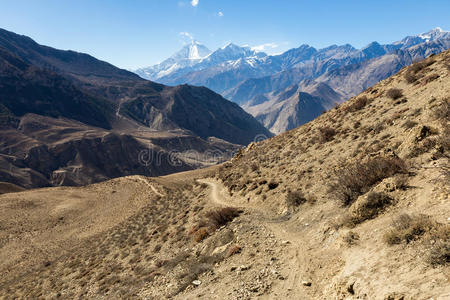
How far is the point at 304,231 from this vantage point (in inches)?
442

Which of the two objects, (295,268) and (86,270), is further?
(86,270)

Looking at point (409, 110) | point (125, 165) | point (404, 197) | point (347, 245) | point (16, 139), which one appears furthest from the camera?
point (125, 165)

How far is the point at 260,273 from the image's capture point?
9.22 meters

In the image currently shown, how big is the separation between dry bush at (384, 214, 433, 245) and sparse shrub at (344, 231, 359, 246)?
42.6 inches

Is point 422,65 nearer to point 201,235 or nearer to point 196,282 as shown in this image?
point 201,235

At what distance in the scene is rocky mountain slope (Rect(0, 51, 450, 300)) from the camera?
672 cm

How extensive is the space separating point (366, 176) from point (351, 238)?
3.54 metres

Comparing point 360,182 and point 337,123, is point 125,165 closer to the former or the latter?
point 337,123

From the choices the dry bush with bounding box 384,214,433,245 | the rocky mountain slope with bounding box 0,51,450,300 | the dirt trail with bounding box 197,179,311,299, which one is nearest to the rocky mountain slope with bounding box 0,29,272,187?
the rocky mountain slope with bounding box 0,51,450,300

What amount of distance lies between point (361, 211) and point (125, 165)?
128 meters

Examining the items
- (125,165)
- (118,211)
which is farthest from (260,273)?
(125,165)

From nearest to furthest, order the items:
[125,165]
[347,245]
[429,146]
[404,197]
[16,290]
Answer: [347,245] → [404,197] → [429,146] → [16,290] → [125,165]

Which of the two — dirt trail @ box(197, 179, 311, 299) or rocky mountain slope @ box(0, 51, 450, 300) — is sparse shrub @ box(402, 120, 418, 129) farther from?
dirt trail @ box(197, 179, 311, 299)

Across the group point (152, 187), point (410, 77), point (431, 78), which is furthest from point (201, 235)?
point (152, 187)
